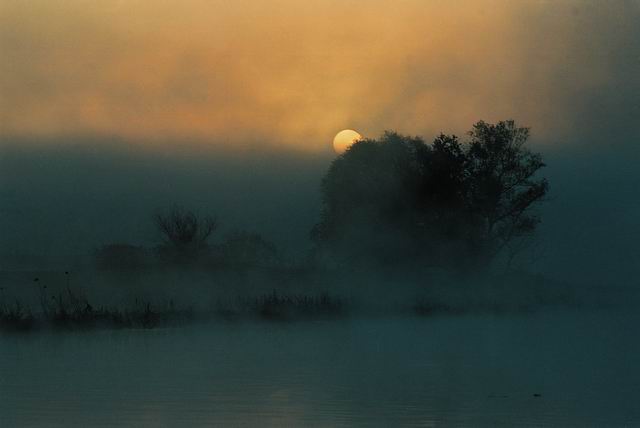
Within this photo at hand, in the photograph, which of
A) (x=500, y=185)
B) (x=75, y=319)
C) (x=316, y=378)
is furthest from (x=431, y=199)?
(x=316, y=378)

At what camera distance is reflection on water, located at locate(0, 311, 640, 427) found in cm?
1204

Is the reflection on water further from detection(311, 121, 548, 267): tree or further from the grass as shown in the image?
detection(311, 121, 548, 267): tree

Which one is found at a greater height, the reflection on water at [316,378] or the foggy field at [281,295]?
the foggy field at [281,295]

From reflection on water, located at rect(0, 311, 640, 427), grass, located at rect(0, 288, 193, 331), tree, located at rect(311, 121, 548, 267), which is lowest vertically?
reflection on water, located at rect(0, 311, 640, 427)

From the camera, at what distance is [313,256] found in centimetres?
5456

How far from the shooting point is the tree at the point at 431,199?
170 feet

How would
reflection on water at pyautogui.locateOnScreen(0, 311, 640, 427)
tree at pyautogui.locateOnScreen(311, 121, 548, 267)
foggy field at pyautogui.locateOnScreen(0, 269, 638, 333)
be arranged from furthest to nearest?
A: tree at pyautogui.locateOnScreen(311, 121, 548, 267)
foggy field at pyautogui.locateOnScreen(0, 269, 638, 333)
reflection on water at pyautogui.locateOnScreen(0, 311, 640, 427)

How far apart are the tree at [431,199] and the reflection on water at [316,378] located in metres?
24.3

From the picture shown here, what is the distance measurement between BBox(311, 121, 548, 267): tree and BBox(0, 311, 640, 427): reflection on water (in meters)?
24.3

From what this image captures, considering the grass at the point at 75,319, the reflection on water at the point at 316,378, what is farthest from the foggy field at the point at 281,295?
the reflection on water at the point at 316,378

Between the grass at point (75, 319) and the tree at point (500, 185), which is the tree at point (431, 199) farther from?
the grass at point (75, 319)

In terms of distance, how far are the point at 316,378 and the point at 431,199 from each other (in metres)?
36.8

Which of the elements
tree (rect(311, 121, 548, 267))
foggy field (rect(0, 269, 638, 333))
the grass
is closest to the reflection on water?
the grass

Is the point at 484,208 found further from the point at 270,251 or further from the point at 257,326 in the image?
the point at 257,326
